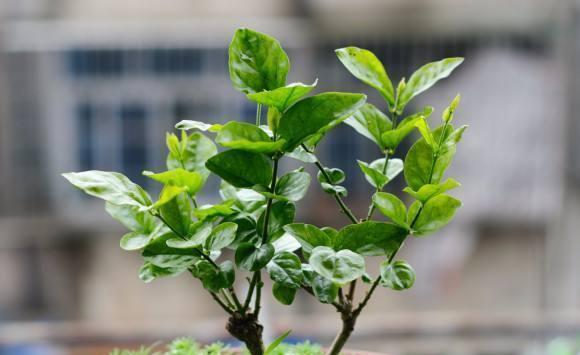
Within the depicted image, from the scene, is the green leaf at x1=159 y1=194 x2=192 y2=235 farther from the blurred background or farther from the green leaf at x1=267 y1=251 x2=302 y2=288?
the blurred background

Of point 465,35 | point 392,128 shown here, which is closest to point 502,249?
point 465,35

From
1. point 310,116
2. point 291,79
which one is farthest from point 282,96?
point 291,79

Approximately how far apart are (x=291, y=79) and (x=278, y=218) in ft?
10.1

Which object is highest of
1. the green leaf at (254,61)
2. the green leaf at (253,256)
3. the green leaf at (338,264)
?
the green leaf at (254,61)

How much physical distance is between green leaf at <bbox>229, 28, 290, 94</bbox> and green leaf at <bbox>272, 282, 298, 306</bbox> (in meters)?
0.08

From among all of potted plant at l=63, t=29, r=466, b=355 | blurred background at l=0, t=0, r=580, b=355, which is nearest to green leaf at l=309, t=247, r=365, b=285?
potted plant at l=63, t=29, r=466, b=355

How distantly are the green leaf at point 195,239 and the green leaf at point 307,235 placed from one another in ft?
0.11

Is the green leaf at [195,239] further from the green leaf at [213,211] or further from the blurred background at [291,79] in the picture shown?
the blurred background at [291,79]

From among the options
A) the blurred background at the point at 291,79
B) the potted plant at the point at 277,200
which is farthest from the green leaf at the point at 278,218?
the blurred background at the point at 291,79

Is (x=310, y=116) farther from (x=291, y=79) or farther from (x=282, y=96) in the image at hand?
(x=291, y=79)

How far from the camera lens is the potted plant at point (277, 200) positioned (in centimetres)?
30

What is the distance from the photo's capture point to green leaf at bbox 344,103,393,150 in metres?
0.35

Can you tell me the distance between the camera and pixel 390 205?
0.31m

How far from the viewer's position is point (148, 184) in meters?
3.33
